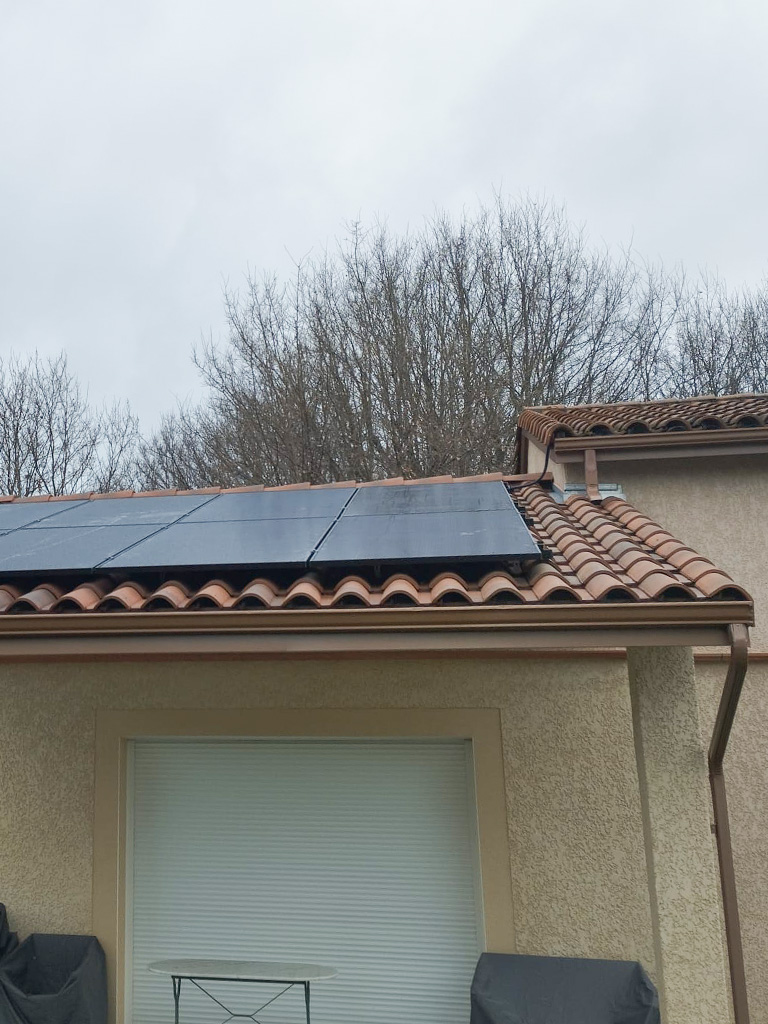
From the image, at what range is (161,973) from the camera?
645cm

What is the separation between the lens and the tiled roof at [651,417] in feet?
27.0

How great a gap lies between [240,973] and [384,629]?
3798 millimetres

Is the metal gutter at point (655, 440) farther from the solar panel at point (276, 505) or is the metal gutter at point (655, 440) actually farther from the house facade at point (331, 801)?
the solar panel at point (276, 505)

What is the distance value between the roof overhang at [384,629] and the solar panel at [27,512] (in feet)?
9.51

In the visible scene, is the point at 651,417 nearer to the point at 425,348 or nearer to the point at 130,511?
the point at 130,511

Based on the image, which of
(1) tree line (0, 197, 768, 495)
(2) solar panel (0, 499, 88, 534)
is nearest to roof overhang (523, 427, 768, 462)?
(2) solar panel (0, 499, 88, 534)

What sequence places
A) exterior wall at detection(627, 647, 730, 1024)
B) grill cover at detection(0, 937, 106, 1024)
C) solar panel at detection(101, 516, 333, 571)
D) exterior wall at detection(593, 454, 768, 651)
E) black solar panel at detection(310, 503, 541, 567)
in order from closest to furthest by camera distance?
exterior wall at detection(627, 647, 730, 1024) → black solar panel at detection(310, 503, 541, 567) → solar panel at detection(101, 516, 333, 571) → grill cover at detection(0, 937, 106, 1024) → exterior wall at detection(593, 454, 768, 651)

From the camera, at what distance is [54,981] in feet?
20.5

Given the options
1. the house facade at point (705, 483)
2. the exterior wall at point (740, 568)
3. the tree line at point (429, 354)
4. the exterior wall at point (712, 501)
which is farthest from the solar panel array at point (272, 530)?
the tree line at point (429, 354)

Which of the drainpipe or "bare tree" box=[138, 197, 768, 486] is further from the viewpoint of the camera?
"bare tree" box=[138, 197, 768, 486]

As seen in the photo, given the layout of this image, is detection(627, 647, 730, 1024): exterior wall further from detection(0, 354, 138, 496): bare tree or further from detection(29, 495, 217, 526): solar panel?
detection(0, 354, 138, 496): bare tree

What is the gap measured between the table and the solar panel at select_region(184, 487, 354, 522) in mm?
3693

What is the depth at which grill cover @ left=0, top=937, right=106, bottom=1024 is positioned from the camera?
19.8ft

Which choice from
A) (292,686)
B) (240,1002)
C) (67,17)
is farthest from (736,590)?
(67,17)
